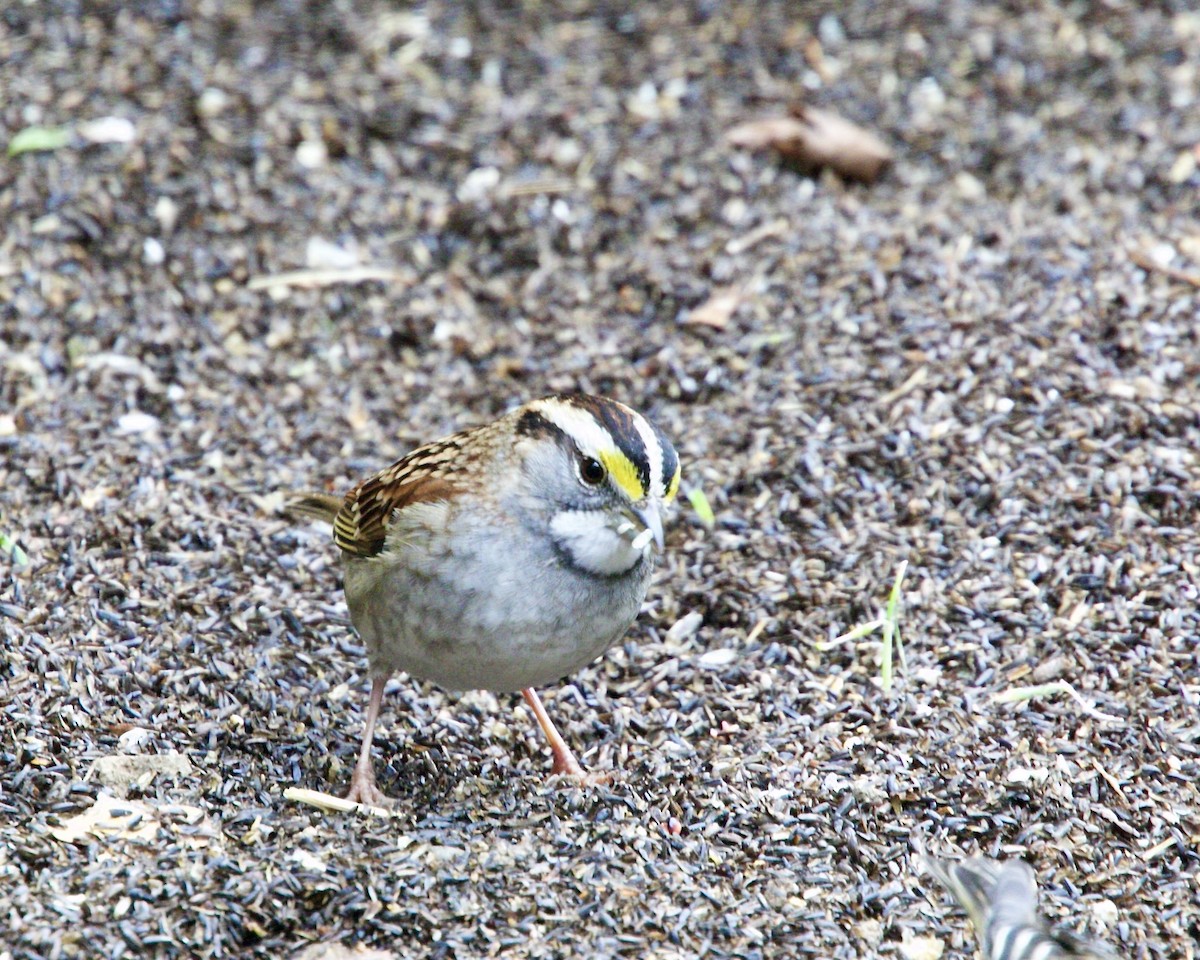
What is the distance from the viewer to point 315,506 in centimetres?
506

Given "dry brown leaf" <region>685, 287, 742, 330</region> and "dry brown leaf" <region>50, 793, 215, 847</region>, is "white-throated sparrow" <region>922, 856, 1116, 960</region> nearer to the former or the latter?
"dry brown leaf" <region>50, 793, 215, 847</region>

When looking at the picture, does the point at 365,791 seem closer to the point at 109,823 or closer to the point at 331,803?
the point at 331,803

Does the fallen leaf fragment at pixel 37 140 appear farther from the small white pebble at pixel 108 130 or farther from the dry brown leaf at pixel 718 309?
the dry brown leaf at pixel 718 309

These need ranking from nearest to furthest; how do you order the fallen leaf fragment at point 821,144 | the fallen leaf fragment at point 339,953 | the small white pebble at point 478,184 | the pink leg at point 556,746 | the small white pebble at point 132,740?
the fallen leaf fragment at point 339,953 → the small white pebble at point 132,740 → the pink leg at point 556,746 → the small white pebble at point 478,184 → the fallen leaf fragment at point 821,144

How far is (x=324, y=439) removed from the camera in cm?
594

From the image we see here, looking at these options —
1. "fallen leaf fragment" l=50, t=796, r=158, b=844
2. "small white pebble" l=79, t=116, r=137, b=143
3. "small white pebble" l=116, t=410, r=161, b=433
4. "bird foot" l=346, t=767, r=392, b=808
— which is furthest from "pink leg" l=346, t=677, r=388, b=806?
"small white pebble" l=79, t=116, r=137, b=143

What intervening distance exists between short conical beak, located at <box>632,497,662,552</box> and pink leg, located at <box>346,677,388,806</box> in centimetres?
101

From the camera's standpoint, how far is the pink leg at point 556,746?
455 cm

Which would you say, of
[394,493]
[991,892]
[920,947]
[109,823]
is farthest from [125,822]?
[991,892]

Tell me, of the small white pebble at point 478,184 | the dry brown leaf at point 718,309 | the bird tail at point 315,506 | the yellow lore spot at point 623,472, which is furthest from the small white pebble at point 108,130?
the yellow lore spot at point 623,472

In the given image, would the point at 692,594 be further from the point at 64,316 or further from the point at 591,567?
the point at 64,316

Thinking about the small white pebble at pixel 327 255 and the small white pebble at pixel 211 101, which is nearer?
the small white pebble at pixel 327 255

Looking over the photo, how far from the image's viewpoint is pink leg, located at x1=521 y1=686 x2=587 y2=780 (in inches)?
179

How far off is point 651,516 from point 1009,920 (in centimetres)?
133
